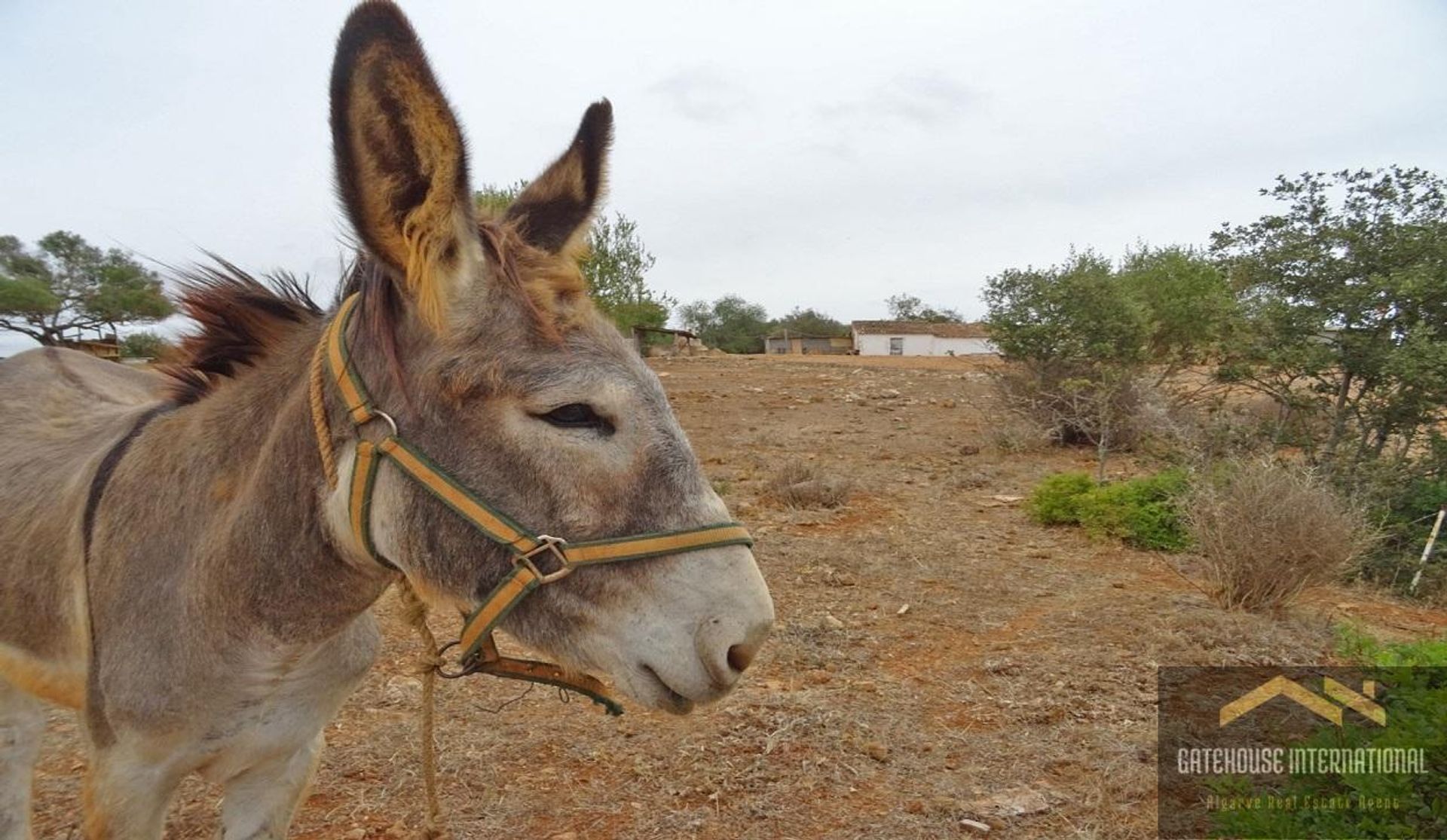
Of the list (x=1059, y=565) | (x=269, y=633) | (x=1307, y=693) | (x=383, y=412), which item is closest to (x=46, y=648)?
(x=269, y=633)

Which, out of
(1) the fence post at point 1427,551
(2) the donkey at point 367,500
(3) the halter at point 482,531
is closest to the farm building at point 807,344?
(1) the fence post at point 1427,551

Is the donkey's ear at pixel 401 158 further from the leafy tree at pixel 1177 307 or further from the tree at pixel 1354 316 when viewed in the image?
the leafy tree at pixel 1177 307

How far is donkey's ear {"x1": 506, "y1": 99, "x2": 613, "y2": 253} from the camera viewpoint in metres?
1.95

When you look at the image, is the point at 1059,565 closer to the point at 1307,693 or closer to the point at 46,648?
the point at 1307,693

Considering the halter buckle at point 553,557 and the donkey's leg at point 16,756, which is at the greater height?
the halter buckle at point 553,557

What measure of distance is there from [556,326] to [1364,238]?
857cm

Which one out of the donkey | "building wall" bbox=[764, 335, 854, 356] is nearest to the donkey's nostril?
the donkey

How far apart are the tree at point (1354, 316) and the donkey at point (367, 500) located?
7.89 meters

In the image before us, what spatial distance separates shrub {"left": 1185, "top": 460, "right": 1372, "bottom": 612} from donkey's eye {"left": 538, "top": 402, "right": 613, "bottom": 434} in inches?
228

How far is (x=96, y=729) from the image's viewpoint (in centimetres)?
197

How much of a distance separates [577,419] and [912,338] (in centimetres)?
5822

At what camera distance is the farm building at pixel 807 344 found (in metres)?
64.2

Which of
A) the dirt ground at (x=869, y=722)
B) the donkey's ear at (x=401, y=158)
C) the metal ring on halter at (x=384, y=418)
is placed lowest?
the dirt ground at (x=869, y=722)

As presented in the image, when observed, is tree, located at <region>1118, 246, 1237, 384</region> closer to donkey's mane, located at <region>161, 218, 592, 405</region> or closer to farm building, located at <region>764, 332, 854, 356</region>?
donkey's mane, located at <region>161, 218, 592, 405</region>
